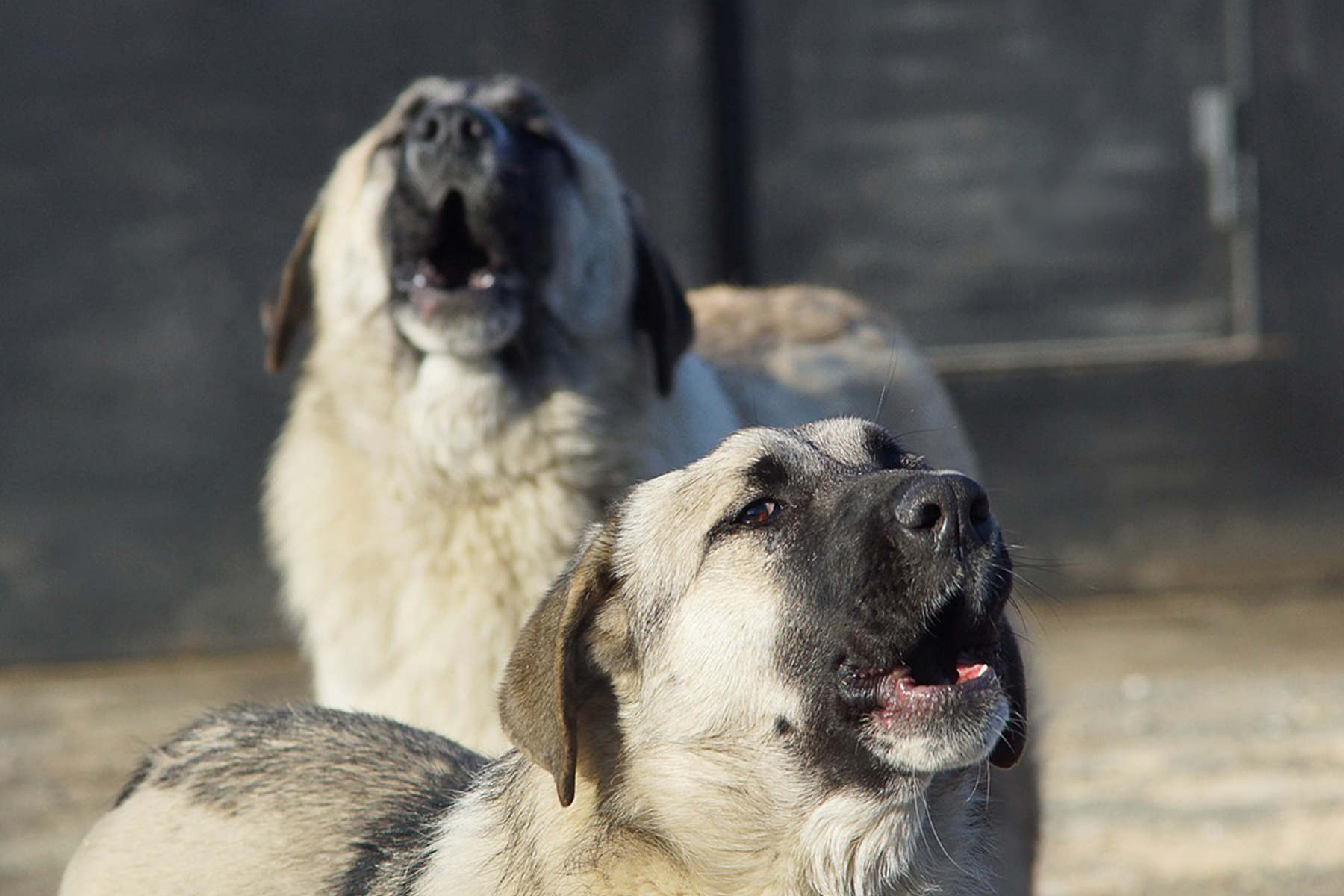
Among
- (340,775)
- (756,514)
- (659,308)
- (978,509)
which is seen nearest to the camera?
(978,509)

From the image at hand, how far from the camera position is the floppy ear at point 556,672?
288cm

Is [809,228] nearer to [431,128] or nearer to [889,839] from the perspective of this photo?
[431,128]

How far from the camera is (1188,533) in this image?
977 cm

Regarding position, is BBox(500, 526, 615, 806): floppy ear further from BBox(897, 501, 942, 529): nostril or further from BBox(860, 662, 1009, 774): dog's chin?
BBox(897, 501, 942, 529): nostril

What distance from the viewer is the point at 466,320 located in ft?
15.6

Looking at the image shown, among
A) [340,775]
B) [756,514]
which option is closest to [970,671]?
[756,514]

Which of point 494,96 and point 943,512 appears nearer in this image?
point 943,512

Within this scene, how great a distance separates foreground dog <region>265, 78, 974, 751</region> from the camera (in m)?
4.73

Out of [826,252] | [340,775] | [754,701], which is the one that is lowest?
[826,252]

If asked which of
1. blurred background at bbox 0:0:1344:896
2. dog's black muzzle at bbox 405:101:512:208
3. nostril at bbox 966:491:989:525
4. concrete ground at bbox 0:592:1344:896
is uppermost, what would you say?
dog's black muzzle at bbox 405:101:512:208

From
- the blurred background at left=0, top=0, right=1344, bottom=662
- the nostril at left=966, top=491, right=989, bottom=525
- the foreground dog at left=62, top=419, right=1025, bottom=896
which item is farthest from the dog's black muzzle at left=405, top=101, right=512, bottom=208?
the blurred background at left=0, top=0, right=1344, bottom=662

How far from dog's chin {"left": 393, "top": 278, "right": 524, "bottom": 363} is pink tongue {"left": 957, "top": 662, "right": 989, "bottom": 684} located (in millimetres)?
2131

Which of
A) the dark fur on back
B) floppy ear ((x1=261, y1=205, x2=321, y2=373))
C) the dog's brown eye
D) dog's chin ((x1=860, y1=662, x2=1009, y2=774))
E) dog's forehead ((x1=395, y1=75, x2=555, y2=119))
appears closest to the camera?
dog's chin ((x1=860, y1=662, x2=1009, y2=774))

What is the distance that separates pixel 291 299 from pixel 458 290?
31.5 inches
